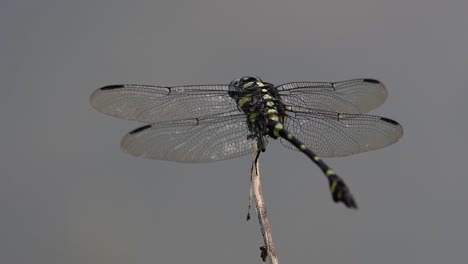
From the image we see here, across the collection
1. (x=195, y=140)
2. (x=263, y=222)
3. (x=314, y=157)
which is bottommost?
(x=263, y=222)

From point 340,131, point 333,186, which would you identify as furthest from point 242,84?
point 333,186

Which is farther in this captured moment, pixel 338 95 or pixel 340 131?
pixel 338 95

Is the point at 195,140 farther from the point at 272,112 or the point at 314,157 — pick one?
the point at 314,157

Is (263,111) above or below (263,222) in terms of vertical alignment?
above

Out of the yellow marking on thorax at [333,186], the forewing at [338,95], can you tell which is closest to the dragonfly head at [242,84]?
the forewing at [338,95]

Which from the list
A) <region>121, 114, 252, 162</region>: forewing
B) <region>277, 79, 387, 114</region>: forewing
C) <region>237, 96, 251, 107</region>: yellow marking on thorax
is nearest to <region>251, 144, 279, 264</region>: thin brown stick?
<region>121, 114, 252, 162</region>: forewing

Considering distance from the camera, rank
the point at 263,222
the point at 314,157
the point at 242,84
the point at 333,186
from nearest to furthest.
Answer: the point at 333,186
the point at 263,222
the point at 314,157
the point at 242,84

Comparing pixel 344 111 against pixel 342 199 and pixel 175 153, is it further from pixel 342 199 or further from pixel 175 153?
pixel 342 199
